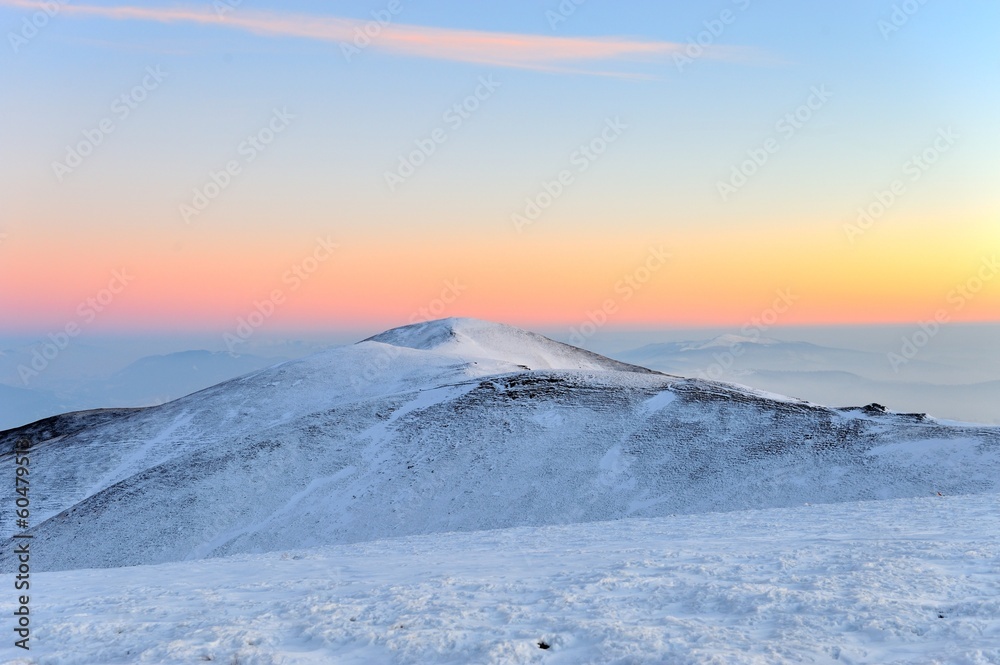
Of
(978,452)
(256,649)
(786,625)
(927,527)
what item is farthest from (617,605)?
(978,452)

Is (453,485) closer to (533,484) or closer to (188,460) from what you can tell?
(533,484)

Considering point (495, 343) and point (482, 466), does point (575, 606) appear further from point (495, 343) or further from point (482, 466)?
point (495, 343)

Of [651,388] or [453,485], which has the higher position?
[651,388]

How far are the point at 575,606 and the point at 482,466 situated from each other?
36500 millimetres

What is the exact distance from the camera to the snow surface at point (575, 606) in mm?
11961

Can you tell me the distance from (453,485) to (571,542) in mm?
25442

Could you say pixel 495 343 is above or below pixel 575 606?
above

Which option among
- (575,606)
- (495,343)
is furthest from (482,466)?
(495,343)

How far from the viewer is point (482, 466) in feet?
165

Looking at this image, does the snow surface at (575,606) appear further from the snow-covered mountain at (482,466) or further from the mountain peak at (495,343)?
the mountain peak at (495,343)

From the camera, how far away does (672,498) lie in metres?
45.8

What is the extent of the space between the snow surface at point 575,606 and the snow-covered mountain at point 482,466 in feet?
78.7

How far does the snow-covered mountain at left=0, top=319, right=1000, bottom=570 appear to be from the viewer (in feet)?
148

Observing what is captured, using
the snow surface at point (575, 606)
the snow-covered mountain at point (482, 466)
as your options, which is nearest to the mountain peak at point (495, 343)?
the snow-covered mountain at point (482, 466)
